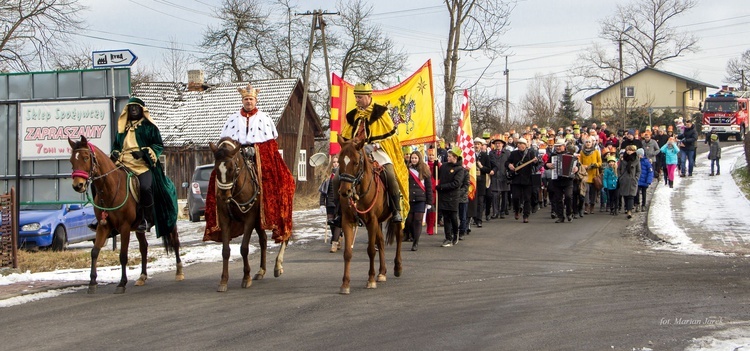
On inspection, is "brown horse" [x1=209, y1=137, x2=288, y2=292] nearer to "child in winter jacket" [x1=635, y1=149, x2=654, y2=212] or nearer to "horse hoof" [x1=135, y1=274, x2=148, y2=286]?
"horse hoof" [x1=135, y1=274, x2=148, y2=286]

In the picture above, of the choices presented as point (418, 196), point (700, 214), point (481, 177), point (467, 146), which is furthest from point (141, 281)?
point (700, 214)

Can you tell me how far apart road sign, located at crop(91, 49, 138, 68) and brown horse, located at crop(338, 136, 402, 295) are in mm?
5143

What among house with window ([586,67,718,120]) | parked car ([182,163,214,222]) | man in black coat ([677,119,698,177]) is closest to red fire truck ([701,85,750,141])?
man in black coat ([677,119,698,177])

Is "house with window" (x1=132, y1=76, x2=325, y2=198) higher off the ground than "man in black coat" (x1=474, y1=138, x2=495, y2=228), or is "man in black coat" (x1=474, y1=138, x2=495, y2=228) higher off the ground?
"house with window" (x1=132, y1=76, x2=325, y2=198)

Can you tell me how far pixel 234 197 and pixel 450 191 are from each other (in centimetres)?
632

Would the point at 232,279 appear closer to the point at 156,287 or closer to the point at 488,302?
the point at 156,287

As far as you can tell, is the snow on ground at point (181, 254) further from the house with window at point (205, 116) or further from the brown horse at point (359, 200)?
the house with window at point (205, 116)

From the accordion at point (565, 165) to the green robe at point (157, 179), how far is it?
1208 centimetres

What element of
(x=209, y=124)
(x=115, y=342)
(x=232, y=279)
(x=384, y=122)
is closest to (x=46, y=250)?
(x=232, y=279)

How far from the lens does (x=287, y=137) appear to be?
45969 millimetres

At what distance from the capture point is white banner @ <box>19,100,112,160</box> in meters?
14.7

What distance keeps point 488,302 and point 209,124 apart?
3598 cm

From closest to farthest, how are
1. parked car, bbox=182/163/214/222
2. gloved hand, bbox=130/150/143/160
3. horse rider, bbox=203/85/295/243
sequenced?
horse rider, bbox=203/85/295/243
gloved hand, bbox=130/150/143/160
parked car, bbox=182/163/214/222

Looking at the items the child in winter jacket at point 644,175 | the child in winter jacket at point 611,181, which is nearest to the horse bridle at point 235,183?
the child in winter jacket at point 611,181
